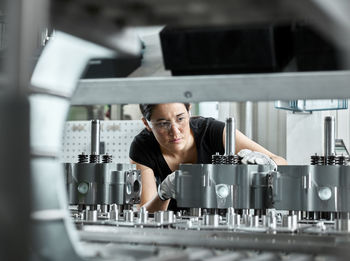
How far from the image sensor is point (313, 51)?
0.96 meters

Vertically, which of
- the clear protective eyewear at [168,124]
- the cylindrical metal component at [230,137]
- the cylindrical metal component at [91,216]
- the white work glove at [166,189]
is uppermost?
the clear protective eyewear at [168,124]

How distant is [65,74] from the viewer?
3.24 feet

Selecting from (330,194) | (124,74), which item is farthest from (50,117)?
(330,194)

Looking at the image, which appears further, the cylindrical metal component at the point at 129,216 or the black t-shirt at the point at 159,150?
the black t-shirt at the point at 159,150

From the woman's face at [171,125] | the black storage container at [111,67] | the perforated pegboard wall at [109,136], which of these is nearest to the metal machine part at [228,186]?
the black storage container at [111,67]

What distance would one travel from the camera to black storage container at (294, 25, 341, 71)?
36.8 inches

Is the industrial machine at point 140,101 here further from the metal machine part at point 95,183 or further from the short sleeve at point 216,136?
the short sleeve at point 216,136

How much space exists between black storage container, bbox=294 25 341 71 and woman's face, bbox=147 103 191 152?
168 cm

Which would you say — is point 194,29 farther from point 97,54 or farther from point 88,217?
point 88,217

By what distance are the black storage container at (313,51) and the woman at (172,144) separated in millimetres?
1720

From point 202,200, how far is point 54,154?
652 millimetres

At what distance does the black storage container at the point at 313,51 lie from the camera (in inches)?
36.8

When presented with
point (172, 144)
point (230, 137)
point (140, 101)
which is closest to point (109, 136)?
point (172, 144)

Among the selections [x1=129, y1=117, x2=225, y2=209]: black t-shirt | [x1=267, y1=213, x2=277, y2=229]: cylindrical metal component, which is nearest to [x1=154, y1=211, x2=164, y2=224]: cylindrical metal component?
[x1=267, y1=213, x2=277, y2=229]: cylindrical metal component
